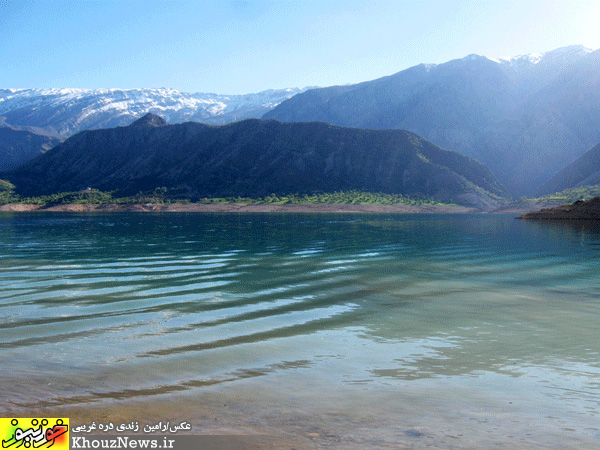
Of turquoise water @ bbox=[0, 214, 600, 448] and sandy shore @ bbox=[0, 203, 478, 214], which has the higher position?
sandy shore @ bbox=[0, 203, 478, 214]

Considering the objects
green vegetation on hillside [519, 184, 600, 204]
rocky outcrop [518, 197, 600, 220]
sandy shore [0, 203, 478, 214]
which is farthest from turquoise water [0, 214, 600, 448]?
green vegetation on hillside [519, 184, 600, 204]

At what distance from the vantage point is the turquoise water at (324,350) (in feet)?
28.1

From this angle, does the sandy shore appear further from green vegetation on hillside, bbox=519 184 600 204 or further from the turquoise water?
the turquoise water

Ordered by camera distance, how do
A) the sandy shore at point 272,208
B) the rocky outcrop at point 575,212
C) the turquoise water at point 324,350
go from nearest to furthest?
1. the turquoise water at point 324,350
2. the rocky outcrop at point 575,212
3. the sandy shore at point 272,208

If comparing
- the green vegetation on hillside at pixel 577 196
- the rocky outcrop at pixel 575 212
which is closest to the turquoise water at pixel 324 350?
the rocky outcrop at pixel 575 212

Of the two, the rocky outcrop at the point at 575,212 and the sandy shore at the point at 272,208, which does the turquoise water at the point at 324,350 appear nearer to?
the rocky outcrop at the point at 575,212

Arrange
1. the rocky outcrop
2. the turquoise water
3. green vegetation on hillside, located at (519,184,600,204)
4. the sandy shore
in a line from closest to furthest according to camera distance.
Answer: the turquoise water → the rocky outcrop → green vegetation on hillside, located at (519,184,600,204) → the sandy shore

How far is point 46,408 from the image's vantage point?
29.1 feet

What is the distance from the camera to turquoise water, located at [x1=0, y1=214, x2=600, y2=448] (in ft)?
28.1

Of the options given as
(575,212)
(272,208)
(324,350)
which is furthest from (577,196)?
(324,350)

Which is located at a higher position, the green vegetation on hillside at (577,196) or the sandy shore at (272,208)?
the green vegetation on hillside at (577,196)

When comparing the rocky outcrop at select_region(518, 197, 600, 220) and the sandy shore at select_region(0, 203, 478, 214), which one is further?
the sandy shore at select_region(0, 203, 478, 214)

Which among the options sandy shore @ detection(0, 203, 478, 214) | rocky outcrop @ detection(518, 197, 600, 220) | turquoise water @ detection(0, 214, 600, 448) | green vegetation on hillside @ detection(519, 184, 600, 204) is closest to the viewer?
turquoise water @ detection(0, 214, 600, 448)

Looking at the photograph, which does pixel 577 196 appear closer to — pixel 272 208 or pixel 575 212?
pixel 575 212
